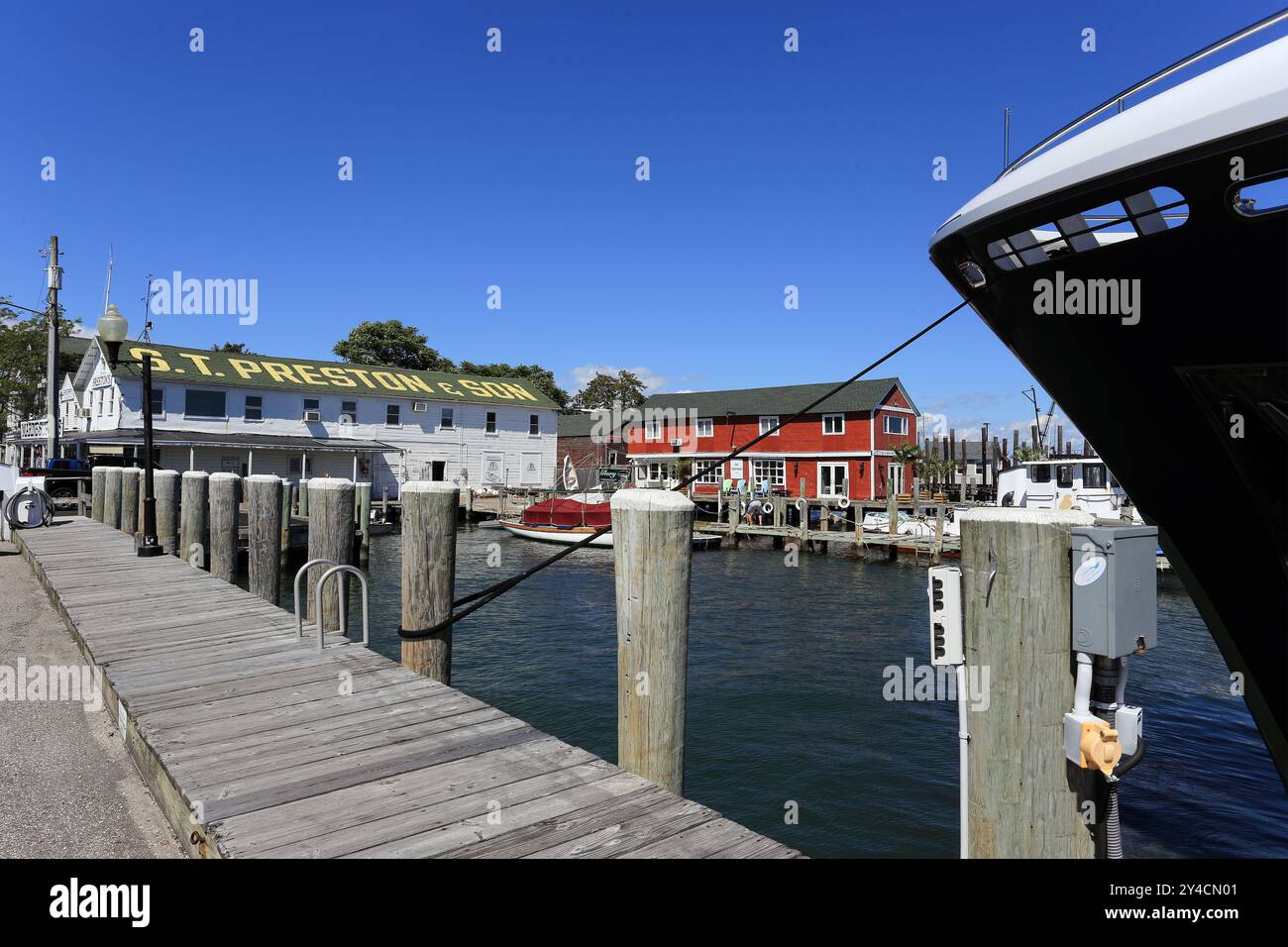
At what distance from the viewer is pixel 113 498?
15.4 m

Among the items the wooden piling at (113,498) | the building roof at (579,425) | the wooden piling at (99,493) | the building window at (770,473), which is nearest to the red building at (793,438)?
the building window at (770,473)

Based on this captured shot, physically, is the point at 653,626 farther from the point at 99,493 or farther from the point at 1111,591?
the point at 99,493

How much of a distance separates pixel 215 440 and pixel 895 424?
108ft

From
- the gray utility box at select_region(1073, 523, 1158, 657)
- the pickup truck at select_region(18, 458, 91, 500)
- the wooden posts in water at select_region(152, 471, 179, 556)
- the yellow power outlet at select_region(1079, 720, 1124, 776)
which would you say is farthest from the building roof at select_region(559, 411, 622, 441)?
the yellow power outlet at select_region(1079, 720, 1124, 776)

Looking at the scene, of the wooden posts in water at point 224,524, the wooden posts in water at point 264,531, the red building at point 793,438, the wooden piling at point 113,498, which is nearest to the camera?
the wooden posts in water at point 264,531

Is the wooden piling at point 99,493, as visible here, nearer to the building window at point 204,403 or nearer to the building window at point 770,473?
the building window at point 204,403

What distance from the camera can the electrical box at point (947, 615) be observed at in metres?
3.10

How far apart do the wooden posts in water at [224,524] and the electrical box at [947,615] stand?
9.71 meters

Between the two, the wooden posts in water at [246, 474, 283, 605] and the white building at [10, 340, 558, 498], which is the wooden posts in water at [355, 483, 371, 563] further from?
the wooden posts in water at [246, 474, 283, 605]

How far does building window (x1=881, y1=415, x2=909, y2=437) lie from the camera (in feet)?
137

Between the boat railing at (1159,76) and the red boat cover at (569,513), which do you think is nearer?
the boat railing at (1159,76)

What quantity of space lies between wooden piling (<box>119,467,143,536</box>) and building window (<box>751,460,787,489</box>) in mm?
33446
